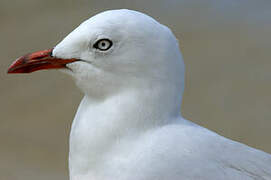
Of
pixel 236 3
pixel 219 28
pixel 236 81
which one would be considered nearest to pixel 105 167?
pixel 236 81

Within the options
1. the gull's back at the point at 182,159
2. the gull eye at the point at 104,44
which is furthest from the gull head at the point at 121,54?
the gull's back at the point at 182,159

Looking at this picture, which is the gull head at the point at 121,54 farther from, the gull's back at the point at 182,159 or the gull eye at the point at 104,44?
the gull's back at the point at 182,159

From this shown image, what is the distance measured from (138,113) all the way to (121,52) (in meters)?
0.15

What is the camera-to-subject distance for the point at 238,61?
10.2ft

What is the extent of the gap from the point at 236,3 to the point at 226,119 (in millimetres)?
1408

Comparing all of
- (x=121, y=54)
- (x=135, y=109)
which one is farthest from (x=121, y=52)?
(x=135, y=109)

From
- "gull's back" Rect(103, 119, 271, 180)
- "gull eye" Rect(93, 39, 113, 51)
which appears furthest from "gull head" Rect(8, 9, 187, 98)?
"gull's back" Rect(103, 119, 271, 180)

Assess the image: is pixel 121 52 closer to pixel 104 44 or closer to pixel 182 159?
pixel 104 44

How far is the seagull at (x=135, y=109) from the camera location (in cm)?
113

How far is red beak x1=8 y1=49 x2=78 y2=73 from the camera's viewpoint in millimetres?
1185

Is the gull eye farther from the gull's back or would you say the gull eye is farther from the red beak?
the gull's back

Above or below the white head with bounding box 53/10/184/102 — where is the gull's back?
below

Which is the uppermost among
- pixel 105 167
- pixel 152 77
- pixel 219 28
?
pixel 152 77

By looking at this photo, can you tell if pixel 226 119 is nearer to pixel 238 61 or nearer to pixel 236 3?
pixel 238 61
